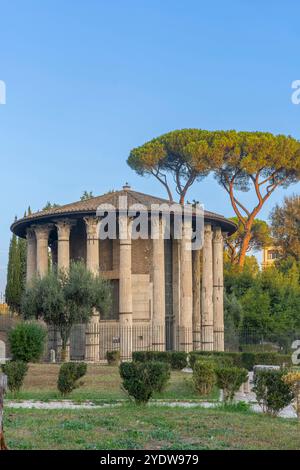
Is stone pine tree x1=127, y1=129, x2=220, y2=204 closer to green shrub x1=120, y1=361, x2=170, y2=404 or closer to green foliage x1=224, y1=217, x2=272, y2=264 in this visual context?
green foliage x1=224, y1=217, x2=272, y2=264

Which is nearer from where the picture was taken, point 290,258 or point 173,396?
point 173,396

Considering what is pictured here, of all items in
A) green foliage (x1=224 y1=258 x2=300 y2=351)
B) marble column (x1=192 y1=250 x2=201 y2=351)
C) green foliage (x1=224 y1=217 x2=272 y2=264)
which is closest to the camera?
marble column (x1=192 y1=250 x2=201 y2=351)

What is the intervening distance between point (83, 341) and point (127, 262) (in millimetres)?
4119

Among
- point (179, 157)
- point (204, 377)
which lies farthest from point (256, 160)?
point (204, 377)

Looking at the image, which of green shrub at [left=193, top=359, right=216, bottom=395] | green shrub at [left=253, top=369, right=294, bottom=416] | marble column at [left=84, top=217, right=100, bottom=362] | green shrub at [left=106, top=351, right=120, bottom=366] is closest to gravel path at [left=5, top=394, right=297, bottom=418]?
green shrub at [left=253, top=369, right=294, bottom=416]

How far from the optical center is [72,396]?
53.5 ft

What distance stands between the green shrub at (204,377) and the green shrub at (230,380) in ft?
5.95

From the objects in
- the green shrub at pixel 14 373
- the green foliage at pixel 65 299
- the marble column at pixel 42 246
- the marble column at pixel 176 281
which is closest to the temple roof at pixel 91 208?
the marble column at pixel 42 246

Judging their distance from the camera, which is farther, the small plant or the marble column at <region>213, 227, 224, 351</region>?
the marble column at <region>213, 227, 224, 351</region>

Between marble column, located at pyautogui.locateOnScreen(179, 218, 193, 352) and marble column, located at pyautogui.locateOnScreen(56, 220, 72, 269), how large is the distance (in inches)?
192

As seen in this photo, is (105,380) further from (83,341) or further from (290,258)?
(290,258)

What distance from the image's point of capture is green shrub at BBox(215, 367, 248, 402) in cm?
1489
